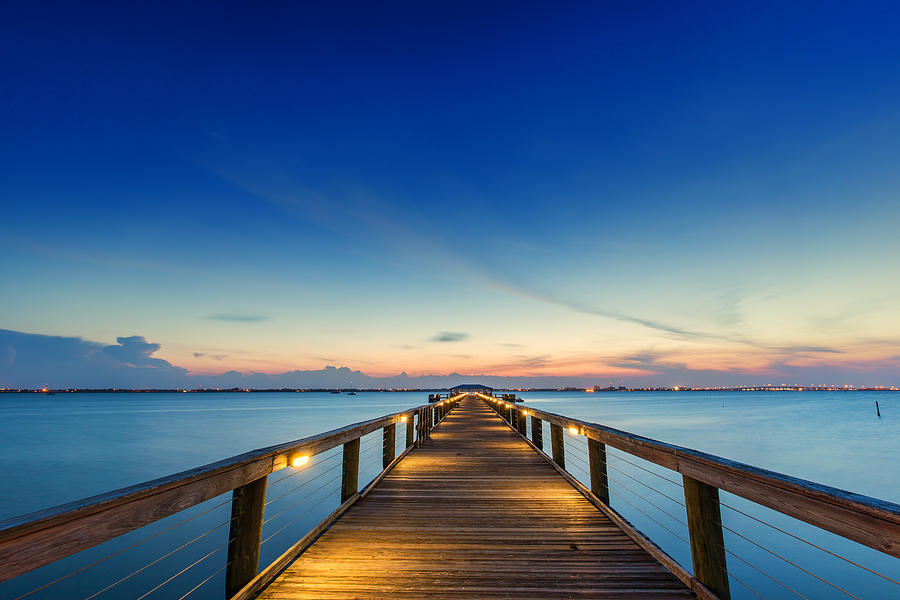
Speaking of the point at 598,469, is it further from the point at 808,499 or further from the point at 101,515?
the point at 101,515

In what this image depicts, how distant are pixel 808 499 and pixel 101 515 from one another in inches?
115

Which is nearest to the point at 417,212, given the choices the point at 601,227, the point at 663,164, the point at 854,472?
the point at 601,227

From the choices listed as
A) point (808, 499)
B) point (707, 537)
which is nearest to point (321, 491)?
point (707, 537)

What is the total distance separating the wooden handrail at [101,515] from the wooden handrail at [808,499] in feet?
8.40

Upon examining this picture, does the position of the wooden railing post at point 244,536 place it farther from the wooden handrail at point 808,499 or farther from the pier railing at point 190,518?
the wooden handrail at point 808,499

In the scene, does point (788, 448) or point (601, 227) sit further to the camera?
point (601, 227)

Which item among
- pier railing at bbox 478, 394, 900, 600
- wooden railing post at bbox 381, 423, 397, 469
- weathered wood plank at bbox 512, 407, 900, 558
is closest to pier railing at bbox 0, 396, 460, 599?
wooden railing post at bbox 381, 423, 397, 469

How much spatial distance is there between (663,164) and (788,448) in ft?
54.3

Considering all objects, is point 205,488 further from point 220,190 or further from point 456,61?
point 220,190

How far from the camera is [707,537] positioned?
253 centimetres

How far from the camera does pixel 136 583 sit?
7.18 metres

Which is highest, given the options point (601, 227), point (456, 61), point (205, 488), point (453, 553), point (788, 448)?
point (456, 61)

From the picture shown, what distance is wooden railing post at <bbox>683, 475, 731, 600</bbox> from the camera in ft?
8.14

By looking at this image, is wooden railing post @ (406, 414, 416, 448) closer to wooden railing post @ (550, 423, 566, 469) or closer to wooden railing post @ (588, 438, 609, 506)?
wooden railing post @ (550, 423, 566, 469)
